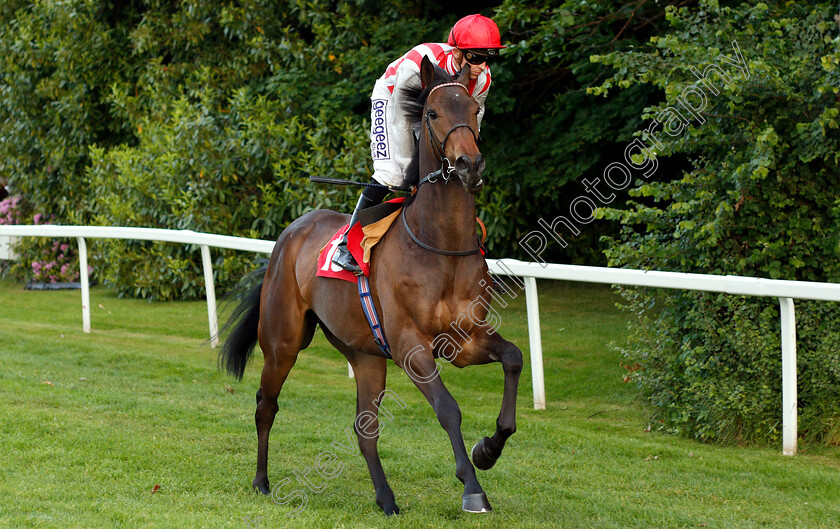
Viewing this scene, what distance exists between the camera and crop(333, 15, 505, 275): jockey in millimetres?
4246

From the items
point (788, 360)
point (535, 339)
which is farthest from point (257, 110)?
point (788, 360)

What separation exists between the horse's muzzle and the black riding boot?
98 cm

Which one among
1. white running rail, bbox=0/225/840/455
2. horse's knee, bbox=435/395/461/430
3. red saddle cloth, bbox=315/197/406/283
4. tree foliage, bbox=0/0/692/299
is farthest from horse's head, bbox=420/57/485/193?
tree foliage, bbox=0/0/692/299

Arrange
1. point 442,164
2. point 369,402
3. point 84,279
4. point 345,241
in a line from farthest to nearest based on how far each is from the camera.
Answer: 1. point 84,279
2. point 369,402
3. point 345,241
4. point 442,164

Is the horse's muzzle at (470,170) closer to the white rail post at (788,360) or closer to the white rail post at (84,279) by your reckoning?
the white rail post at (788,360)

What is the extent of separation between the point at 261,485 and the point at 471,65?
2525 mm

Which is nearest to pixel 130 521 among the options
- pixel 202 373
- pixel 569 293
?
pixel 202 373

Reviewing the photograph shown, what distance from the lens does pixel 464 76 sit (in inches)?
165

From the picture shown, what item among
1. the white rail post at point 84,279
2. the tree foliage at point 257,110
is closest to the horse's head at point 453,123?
the tree foliage at point 257,110

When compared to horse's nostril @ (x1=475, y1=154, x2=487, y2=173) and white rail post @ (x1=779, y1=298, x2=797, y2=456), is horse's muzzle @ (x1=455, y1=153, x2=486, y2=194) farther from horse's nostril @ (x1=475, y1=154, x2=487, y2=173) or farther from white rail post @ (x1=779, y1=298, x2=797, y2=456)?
white rail post @ (x1=779, y1=298, x2=797, y2=456)

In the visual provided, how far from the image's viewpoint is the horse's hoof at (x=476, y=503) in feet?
12.3

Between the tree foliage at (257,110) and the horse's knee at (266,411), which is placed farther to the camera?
the tree foliage at (257,110)

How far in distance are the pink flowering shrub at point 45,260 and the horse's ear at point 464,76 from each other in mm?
11457

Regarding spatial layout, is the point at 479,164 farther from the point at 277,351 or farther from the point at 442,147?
the point at 277,351
